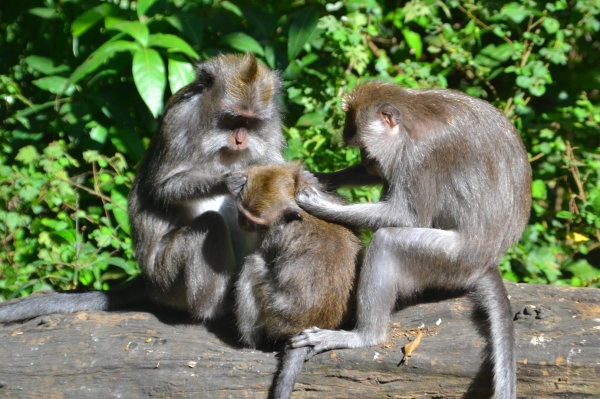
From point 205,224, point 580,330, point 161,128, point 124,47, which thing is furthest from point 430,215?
point 124,47

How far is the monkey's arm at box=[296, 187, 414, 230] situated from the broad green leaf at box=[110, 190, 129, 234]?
3218mm

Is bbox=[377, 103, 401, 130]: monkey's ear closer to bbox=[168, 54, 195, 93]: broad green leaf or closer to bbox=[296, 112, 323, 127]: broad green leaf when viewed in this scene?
bbox=[168, 54, 195, 93]: broad green leaf

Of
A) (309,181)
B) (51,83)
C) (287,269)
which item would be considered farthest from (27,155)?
(287,269)

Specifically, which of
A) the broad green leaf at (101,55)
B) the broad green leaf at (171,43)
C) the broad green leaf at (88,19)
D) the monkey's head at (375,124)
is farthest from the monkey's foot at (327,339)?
the broad green leaf at (88,19)

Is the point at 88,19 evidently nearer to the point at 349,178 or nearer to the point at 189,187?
the point at 189,187

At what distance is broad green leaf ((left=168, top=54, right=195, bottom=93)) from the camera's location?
21.8 ft

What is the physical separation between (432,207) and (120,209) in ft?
12.9

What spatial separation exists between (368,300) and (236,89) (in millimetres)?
1822

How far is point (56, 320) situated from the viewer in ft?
16.8

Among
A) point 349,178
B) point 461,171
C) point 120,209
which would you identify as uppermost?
point 461,171

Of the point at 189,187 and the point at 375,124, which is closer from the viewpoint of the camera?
the point at 375,124

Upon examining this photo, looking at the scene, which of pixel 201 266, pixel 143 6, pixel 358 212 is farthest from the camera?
pixel 143 6

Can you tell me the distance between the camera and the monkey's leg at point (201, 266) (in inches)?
192

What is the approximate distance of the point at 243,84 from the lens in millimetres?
4996
